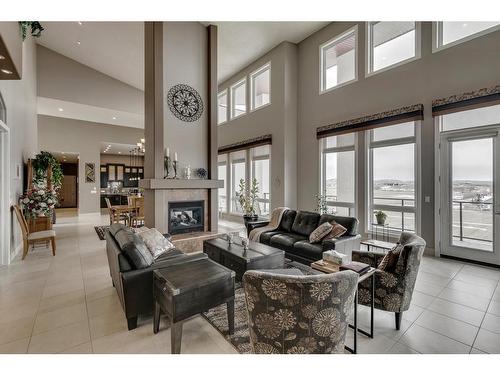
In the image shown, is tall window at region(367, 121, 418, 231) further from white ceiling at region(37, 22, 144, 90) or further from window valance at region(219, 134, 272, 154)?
white ceiling at region(37, 22, 144, 90)

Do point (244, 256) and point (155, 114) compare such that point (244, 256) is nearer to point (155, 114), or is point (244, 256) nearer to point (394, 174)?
point (155, 114)

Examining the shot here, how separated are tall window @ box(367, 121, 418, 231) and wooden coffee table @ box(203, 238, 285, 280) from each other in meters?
2.88

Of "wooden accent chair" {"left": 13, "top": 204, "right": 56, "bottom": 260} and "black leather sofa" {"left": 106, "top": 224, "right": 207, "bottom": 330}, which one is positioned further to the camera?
"wooden accent chair" {"left": 13, "top": 204, "right": 56, "bottom": 260}

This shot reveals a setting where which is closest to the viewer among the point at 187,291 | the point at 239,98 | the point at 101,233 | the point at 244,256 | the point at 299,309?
the point at 299,309

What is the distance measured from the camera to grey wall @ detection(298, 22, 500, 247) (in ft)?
12.8

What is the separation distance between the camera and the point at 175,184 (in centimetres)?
491

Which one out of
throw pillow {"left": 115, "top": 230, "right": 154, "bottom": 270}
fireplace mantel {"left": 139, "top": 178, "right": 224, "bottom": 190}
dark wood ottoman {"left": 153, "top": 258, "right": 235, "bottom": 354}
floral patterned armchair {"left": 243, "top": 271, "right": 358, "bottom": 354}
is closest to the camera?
floral patterned armchair {"left": 243, "top": 271, "right": 358, "bottom": 354}

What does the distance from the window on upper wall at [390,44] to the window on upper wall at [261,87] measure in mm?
2784

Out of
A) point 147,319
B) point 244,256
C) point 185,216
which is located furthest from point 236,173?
point 147,319

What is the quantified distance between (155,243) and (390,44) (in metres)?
5.87

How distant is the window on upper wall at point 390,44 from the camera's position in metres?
4.71

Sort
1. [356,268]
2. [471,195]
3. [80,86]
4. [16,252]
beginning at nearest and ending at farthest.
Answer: [356,268]
[471,195]
[16,252]
[80,86]

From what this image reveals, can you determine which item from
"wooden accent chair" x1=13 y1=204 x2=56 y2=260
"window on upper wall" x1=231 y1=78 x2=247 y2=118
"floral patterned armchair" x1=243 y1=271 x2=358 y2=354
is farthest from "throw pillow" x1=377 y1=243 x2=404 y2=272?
"window on upper wall" x1=231 y1=78 x2=247 y2=118

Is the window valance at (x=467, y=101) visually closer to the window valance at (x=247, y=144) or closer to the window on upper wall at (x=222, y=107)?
the window valance at (x=247, y=144)
